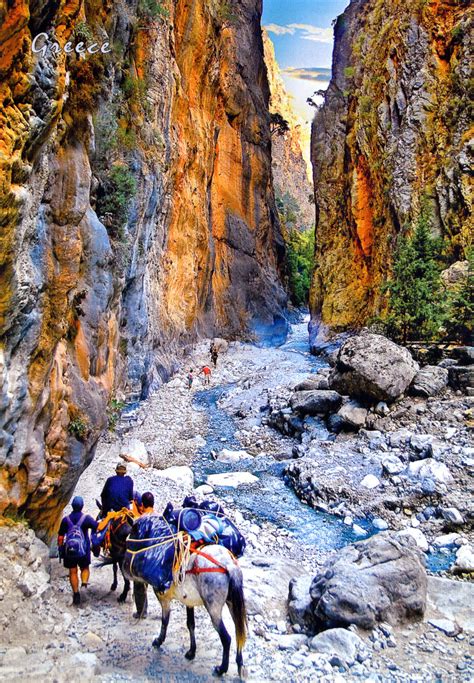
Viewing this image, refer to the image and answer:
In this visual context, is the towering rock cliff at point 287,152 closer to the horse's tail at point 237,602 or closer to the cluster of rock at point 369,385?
the cluster of rock at point 369,385

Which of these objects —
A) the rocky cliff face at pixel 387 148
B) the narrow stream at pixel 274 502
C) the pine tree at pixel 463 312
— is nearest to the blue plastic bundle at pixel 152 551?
the narrow stream at pixel 274 502

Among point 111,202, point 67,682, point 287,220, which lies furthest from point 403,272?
point 287,220

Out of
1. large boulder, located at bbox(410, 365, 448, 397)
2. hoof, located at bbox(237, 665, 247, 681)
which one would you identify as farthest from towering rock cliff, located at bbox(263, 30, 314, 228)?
hoof, located at bbox(237, 665, 247, 681)

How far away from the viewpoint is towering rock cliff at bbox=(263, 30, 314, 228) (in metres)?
87.5

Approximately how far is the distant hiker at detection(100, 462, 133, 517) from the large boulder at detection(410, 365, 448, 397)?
9.92 m

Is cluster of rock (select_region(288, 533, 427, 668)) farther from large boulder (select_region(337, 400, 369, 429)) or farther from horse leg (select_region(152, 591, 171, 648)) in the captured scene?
large boulder (select_region(337, 400, 369, 429))

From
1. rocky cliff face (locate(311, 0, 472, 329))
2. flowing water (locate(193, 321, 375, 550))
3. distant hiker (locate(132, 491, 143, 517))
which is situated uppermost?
rocky cliff face (locate(311, 0, 472, 329))

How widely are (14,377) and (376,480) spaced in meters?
8.02

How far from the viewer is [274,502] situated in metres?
10.3

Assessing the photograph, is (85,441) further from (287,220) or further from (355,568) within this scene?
(287,220)

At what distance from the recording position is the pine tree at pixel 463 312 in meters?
15.7

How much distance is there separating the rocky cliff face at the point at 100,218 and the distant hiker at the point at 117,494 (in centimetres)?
77

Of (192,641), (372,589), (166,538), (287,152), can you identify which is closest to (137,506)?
(166,538)

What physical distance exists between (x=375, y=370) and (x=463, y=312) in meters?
4.83
